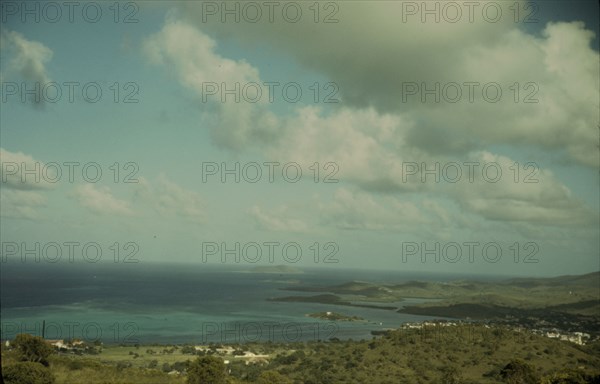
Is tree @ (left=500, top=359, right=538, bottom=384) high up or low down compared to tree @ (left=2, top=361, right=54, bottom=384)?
down

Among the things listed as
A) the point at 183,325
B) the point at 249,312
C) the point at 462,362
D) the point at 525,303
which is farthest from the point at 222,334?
the point at 525,303

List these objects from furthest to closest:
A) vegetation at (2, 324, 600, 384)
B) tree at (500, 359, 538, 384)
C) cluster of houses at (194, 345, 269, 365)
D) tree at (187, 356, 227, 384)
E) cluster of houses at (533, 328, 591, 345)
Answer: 1. cluster of houses at (533, 328, 591, 345)
2. cluster of houses at (194, 345, 269, 365)
3. tree at (500, 359, 538, 384)
4. vegetation at (2, 324, 600, 384)
5. tree at (187, 356, 227, 384)

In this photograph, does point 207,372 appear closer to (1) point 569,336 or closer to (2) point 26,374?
(2) point 26,374

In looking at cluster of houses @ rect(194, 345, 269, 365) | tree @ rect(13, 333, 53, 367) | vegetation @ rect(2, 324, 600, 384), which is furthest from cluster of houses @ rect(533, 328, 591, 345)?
tree @ rect(13, 333, 53, 367)

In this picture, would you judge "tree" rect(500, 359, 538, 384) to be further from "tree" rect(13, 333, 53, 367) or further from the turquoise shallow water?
the turquoise shallow water

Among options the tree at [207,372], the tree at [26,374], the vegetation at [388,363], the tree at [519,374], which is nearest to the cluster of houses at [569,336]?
the vegetation at [388,363]

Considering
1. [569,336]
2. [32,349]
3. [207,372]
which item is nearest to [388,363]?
[207,372]
